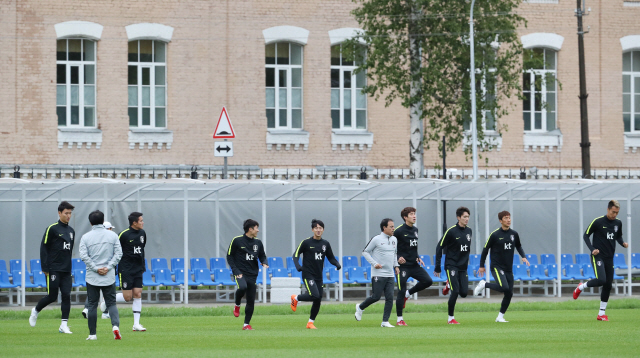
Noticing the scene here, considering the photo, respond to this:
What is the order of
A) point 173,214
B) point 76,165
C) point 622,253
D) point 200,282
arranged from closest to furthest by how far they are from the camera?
point 200,282, point 173,214, point 622,253, point 76,165

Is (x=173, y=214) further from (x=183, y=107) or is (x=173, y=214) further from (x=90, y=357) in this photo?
(x=90, y=357)

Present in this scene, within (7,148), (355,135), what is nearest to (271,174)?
(355,135)

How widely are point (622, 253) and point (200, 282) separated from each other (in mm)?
11974

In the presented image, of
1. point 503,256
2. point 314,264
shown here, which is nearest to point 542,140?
point 503,256

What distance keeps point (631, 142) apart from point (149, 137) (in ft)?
54.0

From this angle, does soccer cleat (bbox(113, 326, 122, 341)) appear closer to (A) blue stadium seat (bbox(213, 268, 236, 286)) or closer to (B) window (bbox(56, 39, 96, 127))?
(A) blue stadium seat (bbox(213, 268, 236, 286))

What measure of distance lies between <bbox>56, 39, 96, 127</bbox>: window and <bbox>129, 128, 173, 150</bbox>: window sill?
1.28 m

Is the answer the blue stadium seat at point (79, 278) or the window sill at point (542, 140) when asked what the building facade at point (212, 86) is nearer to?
the window sill at point (542, 140)

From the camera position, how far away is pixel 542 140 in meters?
34.2

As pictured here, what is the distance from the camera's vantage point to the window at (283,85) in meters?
32.2

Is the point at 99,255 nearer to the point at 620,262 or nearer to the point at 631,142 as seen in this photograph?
the point at 620,262

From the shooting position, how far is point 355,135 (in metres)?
32.3

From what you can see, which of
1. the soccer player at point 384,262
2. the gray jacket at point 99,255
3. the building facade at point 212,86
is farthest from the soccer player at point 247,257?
the building facade at point 212,86

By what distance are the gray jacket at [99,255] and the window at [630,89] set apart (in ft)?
84.9
